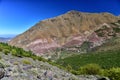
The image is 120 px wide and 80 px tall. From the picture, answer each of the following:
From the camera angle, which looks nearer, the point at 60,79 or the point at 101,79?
the point at 60,79

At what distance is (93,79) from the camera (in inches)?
1350

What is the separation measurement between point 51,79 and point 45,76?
51 centimetres

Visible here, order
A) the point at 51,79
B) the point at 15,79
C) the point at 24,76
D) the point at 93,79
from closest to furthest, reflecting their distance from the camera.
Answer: the point at 15,79 → the point at 24,76 → the point at 51,79 → the point at 93,79

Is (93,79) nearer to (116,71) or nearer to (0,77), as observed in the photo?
(0,77)

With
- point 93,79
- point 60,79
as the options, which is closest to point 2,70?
point 60,79

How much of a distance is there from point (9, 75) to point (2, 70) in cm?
95

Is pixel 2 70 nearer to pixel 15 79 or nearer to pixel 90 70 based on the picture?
pixel 15 79

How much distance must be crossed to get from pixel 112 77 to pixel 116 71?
2.97m

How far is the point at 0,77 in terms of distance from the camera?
20.1 meters

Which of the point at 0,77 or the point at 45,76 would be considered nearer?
the point at 0,77

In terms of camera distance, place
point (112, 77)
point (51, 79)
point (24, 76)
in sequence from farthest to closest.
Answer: point (112, 77), point (51, 79), point (24, 76)

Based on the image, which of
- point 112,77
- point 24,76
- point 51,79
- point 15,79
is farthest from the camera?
point 112,77

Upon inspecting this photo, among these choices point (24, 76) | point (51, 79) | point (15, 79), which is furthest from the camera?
point (51, 79)

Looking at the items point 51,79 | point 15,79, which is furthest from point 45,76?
point 15,79
